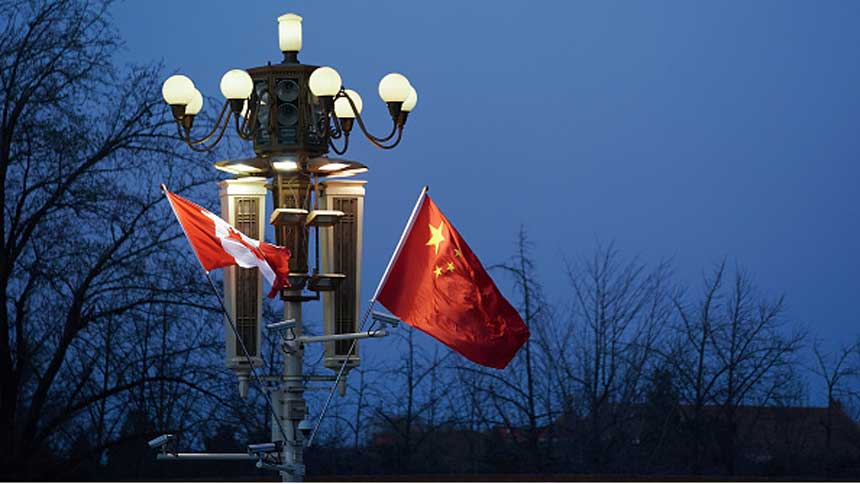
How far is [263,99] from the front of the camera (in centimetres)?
1195

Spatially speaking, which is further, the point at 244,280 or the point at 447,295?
the point at 244,280

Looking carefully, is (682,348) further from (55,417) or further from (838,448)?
(55,417)

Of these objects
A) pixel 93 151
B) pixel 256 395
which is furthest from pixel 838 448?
pixel 93 151

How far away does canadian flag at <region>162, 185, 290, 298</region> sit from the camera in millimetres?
11492

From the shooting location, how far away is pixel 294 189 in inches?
471

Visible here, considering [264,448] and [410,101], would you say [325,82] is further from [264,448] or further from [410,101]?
[264,448]

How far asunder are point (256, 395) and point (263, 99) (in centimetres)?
626

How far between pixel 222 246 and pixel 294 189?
762 mm

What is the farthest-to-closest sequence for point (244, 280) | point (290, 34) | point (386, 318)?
point (244, 280)
point (290, 34)
point (386, 318)

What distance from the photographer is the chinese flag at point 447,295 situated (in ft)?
38.3

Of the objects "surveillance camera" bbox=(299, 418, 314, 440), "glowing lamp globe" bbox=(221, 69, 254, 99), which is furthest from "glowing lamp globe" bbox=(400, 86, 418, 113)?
"surveillance camera" bbox=(299, 418, 314, 440)

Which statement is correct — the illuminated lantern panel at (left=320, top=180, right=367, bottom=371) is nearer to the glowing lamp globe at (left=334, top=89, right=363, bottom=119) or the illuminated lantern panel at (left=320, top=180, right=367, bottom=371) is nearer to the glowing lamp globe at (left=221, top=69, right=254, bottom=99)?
the glowing lamp globe at (left=334, top=89, right=363, bottom=119)

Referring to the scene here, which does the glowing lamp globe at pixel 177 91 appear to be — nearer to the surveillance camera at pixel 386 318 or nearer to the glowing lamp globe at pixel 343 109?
the glowing lamp globe at pixel 343 109

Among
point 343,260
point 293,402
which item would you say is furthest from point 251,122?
point 293,402
